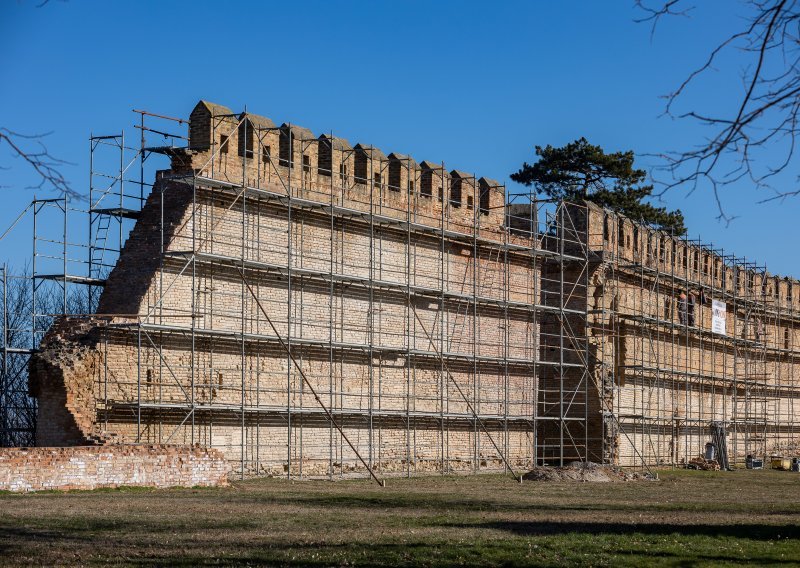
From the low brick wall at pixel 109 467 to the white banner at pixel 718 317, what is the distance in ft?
68.0

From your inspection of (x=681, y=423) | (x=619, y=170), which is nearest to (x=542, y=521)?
(x=681, y=423)

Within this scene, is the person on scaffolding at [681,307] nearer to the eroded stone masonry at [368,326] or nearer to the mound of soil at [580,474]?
the eroded stone masonry at [368,326]

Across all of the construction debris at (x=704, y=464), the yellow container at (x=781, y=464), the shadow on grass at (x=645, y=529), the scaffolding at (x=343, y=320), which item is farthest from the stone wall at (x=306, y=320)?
the yellow container at (x=781, y=464)

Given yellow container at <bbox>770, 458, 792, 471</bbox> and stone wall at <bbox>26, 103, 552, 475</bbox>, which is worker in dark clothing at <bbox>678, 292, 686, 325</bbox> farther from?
stone wall at <bbox>26, 103, 552, 475</bbox>

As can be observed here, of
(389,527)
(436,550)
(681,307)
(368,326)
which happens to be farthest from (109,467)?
(681,307)

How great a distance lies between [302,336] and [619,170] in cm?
2950

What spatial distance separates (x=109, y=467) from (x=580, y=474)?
10332 millimetres

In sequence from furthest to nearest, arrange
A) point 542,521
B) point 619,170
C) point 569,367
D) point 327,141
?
point 619,170 < point 569,367 < point 327,141 < point 542,521

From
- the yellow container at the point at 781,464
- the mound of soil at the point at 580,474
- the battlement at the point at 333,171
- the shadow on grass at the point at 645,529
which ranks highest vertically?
the battlement at the point at 333,171

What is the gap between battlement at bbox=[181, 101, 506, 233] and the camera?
2209 centimetres

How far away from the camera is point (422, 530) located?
13117mm

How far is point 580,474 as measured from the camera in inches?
961

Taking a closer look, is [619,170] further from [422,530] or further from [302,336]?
[422,530]

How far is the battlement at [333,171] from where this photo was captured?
22.1 meters
